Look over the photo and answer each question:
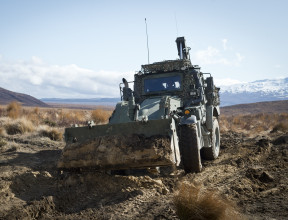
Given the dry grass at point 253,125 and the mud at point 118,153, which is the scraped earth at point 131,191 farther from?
the dry grass at point 253,125

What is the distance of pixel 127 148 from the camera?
6070mm

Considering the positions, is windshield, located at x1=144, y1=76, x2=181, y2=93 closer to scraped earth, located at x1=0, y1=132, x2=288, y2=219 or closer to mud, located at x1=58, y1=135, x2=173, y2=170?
scraped earth, located at x1=0, y1=132, x2=288, y2=219

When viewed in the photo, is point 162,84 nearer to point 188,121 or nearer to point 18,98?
point 188,121

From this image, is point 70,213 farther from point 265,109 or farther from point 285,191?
point 265,109

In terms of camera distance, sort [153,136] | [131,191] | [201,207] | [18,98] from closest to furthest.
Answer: [201,207], [131,191], [153,136], [18,98]

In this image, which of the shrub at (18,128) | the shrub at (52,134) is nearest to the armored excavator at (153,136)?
the shrub at (52,134)

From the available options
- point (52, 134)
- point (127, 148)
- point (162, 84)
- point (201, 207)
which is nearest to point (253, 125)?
point (52, 134)

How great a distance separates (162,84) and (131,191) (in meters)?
4.25

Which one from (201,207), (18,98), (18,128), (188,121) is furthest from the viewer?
(18,98)

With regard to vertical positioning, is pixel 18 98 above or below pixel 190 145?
above

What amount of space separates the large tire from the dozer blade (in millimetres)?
200

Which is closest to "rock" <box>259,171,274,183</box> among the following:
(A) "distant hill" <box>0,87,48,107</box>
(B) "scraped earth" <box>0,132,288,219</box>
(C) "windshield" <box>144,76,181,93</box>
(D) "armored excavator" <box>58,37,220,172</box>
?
(B) "scraped earth" <box>0,132,288,219</box>

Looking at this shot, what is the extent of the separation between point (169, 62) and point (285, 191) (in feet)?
16.6

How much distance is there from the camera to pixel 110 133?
6664mm
